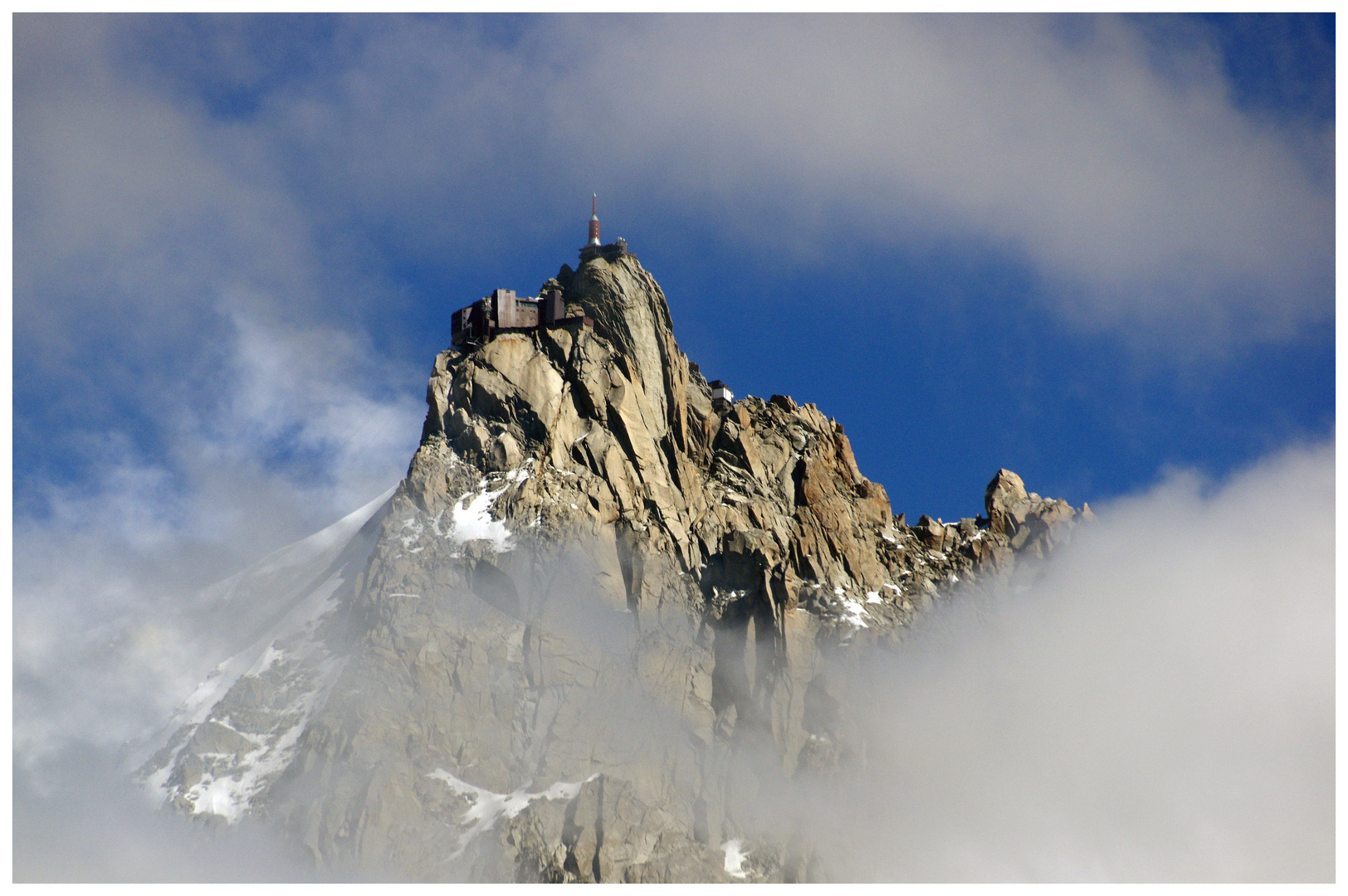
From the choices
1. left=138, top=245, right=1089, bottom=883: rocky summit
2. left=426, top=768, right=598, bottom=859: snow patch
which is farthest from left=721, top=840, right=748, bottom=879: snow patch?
left=426, top=768, right=598, bottom=859: snow patch

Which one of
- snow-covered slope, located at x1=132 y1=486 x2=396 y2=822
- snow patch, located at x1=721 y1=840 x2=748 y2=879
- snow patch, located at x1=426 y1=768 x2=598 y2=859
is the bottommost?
snow patch, located at x1=721 y1=840 x2=748 y2=879

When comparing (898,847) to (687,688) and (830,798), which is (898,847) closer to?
(830,798)

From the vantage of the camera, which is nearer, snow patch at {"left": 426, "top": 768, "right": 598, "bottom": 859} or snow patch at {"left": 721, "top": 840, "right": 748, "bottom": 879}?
snow patch at {"left": 426, "top": 768, "right": 598, "bottom": 859}

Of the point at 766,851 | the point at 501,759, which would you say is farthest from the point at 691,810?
the point at 501,759

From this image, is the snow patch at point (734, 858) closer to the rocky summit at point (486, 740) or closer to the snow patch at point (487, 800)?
the rocky summit at point (486, 740)

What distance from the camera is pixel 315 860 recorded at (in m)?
176

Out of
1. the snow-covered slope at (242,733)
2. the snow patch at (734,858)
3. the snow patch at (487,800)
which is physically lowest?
the snow patch at (734,858)

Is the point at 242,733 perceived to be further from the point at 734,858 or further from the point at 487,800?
the point at 734,858

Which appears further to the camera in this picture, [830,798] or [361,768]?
[830,798]

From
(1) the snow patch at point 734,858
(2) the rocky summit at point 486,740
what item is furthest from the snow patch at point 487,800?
(1) the snow patch at point 734,858

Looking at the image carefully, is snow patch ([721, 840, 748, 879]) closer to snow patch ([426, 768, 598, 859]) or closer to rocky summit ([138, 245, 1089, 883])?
rocky summit ([138, 245, 1089, 883])

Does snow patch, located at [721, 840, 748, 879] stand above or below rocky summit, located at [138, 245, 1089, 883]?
below
